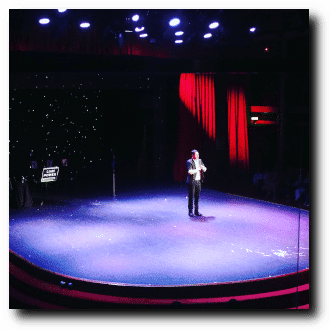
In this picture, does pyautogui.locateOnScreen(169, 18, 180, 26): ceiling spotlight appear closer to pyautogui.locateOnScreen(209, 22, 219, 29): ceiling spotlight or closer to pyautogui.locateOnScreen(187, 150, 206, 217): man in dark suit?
pyautogui.locateOnScreen(209, 22, 219, 29): ceiling spotlight

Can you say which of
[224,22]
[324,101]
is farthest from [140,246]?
[224,22]

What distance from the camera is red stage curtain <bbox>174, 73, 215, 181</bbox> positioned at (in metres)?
12.8

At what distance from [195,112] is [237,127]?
1.43 m

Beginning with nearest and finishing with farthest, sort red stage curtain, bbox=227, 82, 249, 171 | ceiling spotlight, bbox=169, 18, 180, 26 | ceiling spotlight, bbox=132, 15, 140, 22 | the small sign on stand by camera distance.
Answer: ceiling spotlight, bbox=132, 15, 140, 22, ceiling spotlight, bbox=169, 18, 180, 26, the small sign on stand, red stage curtain, bbox=227, 82, 249, 171

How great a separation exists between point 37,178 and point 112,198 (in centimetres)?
242

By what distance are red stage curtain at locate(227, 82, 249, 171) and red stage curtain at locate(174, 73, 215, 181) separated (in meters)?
0.58

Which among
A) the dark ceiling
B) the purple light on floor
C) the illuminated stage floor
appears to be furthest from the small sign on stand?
the purple light on floor

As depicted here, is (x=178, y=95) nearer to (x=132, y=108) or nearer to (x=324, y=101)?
(x=132, y=108)

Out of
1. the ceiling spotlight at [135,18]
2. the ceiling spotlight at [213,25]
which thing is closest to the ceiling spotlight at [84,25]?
the ceiling spotlight at [135,18]

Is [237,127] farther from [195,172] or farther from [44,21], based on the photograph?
[44,21]

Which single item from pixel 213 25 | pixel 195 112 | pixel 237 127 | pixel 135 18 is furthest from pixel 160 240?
pixel 195 112

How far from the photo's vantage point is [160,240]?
716cm

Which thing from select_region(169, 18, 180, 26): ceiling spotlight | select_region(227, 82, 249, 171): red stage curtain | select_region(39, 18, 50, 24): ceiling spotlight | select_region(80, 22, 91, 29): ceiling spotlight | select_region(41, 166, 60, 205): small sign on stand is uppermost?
select_region(80, 22, 91, 29): ceiling spotlight

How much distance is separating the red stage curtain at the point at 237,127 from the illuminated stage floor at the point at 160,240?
2018mm
